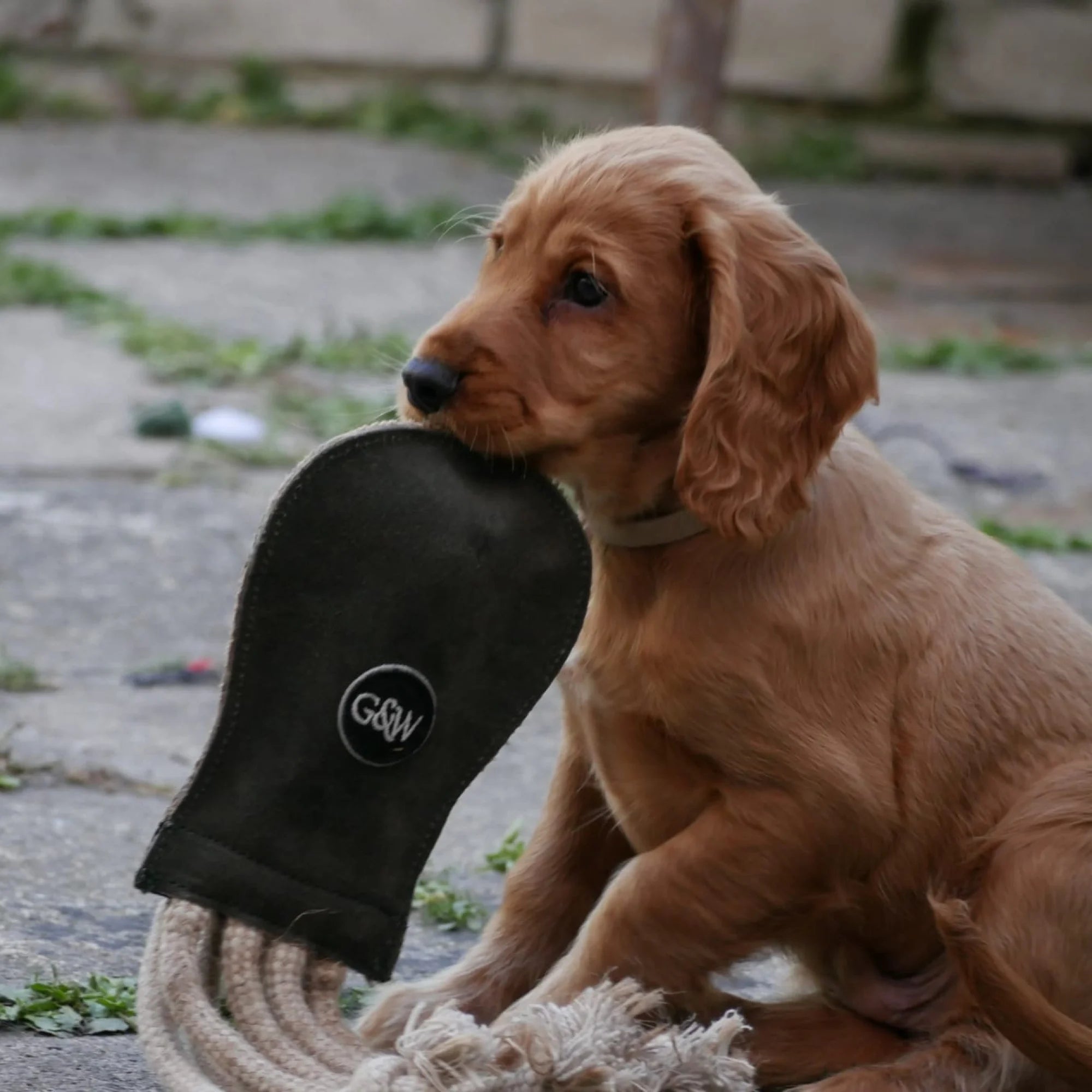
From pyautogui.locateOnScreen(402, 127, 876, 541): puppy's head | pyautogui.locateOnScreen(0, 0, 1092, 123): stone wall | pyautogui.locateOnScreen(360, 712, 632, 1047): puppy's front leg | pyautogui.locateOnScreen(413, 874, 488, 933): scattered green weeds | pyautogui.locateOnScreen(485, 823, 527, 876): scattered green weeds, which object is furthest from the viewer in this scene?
pyautogui.locateOnScreen(0, 0, 1092, 123): stone wall

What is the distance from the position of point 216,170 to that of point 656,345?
22.6ft

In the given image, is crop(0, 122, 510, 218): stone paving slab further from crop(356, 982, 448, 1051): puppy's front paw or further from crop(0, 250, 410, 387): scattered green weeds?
crop(356, 982, 448, 1051): puppy's front paw

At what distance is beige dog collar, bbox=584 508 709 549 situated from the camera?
274 cm

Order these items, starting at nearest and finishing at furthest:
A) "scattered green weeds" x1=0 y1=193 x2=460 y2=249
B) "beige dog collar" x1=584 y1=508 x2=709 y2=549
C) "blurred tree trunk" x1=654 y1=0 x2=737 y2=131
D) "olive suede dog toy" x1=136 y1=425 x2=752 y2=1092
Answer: "olive suede dog toy" x1=136 y1=425 x2=752 y2=1092 < "beige dog collar" x1=584 y1=508 x2=709 y2=549 < "blurred tree trunk" x1=654 y1=0 x2=737 y2=131 < "scattered green weeds" x1=0 y1=193 x2=460 y2=249

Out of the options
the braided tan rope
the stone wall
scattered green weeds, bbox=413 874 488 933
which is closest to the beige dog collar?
the braided tan rope

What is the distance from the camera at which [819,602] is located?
2670mm

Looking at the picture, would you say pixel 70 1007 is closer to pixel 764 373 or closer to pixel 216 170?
pixel 764 373

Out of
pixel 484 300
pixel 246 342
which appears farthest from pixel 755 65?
pixel 484 300

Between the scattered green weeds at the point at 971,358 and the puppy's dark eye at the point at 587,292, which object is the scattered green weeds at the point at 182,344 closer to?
the scattered green weeds at the point at 971,358

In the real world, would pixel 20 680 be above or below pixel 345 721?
below

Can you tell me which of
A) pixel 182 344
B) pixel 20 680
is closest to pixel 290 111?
pixel 182 344

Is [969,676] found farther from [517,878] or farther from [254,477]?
[254,477]

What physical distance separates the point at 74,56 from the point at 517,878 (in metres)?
7.83

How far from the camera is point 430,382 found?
2.60 meters
